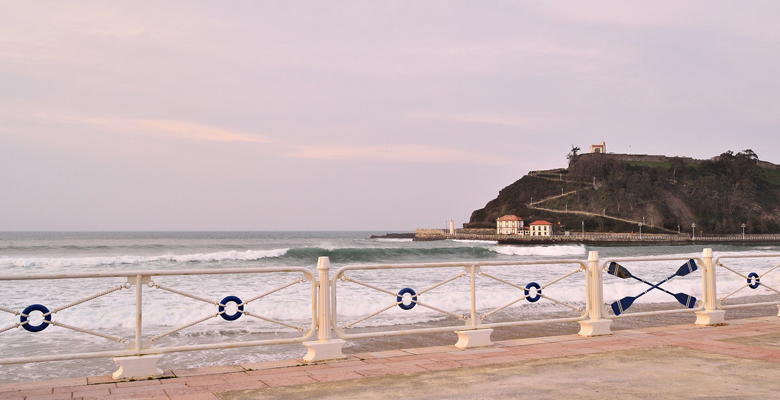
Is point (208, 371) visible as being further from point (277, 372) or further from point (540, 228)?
point (540, 228)

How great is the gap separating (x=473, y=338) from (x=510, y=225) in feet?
416

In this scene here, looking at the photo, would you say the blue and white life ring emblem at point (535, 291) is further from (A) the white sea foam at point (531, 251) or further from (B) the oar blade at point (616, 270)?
(A) the white sea foam at point (531, 251)

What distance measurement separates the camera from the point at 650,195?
138m

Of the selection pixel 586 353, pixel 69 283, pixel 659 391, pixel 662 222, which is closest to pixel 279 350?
pixel 586 353

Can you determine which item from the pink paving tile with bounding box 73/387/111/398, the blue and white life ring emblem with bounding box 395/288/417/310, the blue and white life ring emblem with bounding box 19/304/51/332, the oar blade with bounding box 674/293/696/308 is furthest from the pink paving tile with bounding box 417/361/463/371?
the oar blade with bounding box 674/293/696/308

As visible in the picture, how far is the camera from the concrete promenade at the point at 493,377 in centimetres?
493

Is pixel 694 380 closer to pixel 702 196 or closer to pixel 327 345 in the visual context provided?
pixel 327 345

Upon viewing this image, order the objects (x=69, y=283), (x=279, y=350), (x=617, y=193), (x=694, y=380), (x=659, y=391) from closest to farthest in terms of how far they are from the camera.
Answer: (x=659, y=391) → (x=694, y=380) → (x=279, y=350) → (x=69, y=283) → (x=617, y=193)

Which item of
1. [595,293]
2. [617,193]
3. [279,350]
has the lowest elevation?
[279,350]

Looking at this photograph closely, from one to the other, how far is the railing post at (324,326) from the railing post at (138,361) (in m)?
1.49

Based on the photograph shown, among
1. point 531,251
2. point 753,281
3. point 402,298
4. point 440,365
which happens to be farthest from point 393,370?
point 531,251

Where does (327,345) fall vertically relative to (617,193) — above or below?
below

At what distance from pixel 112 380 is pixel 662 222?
452 feet

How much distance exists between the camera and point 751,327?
8727mm
